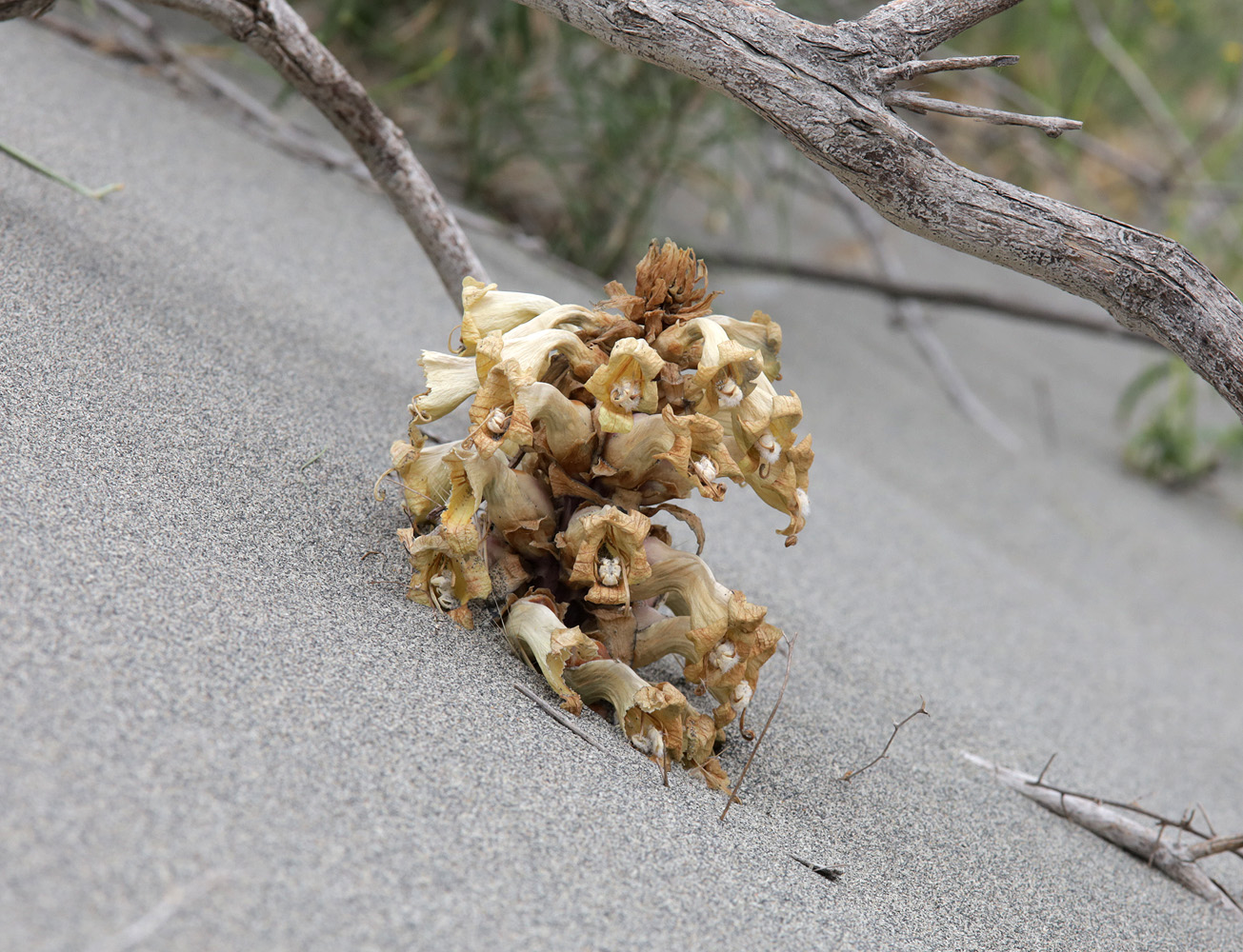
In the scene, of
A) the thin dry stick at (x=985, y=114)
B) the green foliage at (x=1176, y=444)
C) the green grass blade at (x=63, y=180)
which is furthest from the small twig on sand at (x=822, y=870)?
the green foliage at (x=1176, y=444)

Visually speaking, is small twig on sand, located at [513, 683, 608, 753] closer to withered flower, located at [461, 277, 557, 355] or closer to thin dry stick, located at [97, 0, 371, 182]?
withered flower, located at [461, 277, 557, 355]

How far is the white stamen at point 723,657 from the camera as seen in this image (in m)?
1.18

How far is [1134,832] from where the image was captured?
4.78 ft

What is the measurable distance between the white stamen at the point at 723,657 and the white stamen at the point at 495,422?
0.34 meters

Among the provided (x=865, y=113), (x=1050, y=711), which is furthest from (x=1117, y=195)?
(x=865, y=113)

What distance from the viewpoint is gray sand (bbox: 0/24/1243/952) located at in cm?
80

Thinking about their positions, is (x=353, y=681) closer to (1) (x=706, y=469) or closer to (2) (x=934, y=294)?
(1) (x=706, y=469)

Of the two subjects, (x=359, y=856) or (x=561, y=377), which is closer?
(x=359, y=856)

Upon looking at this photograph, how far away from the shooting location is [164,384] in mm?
1387

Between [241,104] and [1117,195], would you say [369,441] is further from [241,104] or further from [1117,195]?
[1117,195]

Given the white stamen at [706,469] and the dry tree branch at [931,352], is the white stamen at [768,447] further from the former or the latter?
the dry tree branch at [931,352]

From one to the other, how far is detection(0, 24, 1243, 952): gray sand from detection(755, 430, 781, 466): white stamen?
14.0 inches

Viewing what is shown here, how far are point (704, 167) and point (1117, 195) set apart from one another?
353 centimetres

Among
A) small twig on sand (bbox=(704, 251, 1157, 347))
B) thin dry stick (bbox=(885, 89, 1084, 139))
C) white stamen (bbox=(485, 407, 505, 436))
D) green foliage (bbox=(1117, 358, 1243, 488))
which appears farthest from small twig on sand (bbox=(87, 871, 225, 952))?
green foliage (bbox=(1117, 358, 1243, 488))
